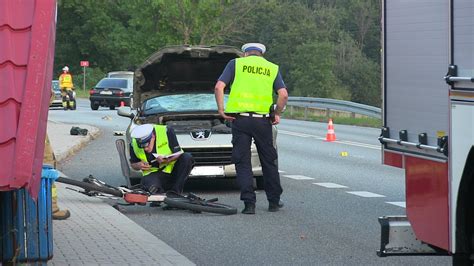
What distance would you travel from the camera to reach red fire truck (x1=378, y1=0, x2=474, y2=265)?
6.22m

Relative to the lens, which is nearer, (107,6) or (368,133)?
(368,133)

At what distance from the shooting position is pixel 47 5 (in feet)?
18.5

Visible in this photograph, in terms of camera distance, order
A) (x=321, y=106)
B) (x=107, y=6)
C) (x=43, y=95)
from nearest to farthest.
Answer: (x=43, y=95), (x=321, y=106), (x=107, y=6)

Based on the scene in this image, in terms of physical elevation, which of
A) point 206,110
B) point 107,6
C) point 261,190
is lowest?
point 261,190

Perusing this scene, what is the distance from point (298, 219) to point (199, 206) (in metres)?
1.12

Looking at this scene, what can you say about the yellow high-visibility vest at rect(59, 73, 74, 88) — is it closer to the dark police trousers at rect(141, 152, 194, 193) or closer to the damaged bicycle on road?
Result: the dark police trousers at rect(141, 152, 194, 193)

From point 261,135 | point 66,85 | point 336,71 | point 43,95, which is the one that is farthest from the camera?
point 336,71

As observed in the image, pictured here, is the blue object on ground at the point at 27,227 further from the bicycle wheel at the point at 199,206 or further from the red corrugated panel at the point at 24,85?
the bicycle wheel at the point at 199,206

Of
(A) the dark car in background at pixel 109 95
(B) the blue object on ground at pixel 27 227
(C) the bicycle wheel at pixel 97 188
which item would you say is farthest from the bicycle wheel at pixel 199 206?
(A) the dark car in background at pixel 109 95

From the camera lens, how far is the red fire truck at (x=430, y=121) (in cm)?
622

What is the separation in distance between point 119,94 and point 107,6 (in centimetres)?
5032

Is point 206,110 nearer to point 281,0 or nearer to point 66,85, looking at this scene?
point 66,85

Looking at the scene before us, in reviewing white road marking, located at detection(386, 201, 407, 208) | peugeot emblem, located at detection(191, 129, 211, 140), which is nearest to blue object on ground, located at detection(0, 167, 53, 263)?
white road marking, located at detection(386, 201, 407, 208)

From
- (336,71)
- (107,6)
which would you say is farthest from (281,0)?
(107,6)
